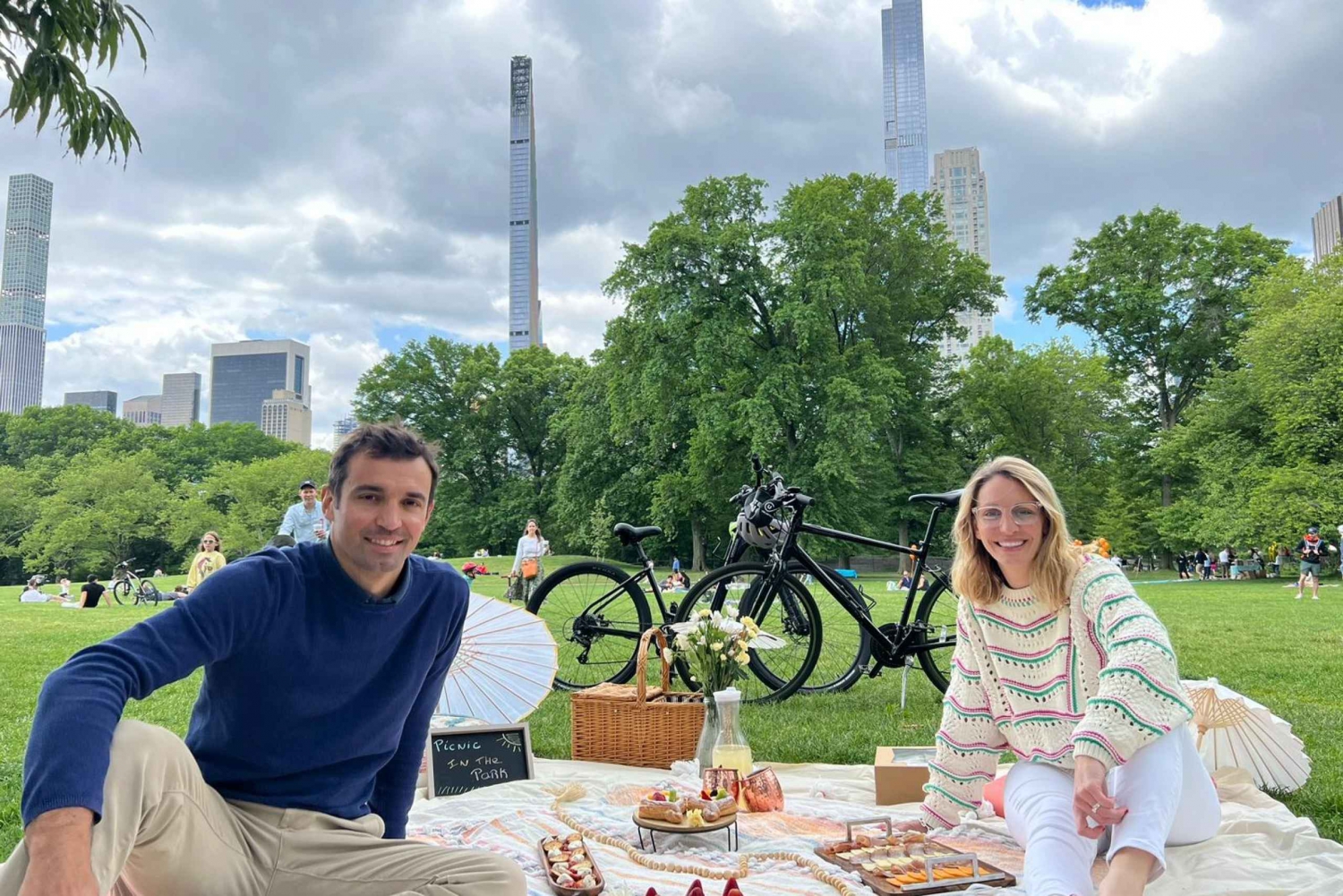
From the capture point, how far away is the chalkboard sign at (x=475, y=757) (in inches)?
143

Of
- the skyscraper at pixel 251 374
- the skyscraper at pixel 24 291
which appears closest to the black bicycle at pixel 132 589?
the skyscraper at pixel 24 291

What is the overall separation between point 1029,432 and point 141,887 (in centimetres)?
3019

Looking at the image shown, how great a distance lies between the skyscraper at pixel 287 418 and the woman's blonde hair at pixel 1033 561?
17325 centimetres

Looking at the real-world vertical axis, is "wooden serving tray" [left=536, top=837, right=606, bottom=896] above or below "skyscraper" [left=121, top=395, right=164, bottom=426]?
below

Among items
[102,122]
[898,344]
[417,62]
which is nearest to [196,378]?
[417,62]

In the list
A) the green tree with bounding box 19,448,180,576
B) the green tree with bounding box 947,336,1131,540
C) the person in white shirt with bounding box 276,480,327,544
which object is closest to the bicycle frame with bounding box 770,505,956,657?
the person in white shirt with bounding box 276,480,327,544

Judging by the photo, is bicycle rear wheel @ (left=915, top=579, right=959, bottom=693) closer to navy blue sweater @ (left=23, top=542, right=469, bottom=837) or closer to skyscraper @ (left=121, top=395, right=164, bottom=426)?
navy blue sweater @ (left=23, top=542, right=469, bottom=837)

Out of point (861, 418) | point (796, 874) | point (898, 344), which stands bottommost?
point (796, 874)

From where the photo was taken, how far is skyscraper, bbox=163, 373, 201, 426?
18862 cm

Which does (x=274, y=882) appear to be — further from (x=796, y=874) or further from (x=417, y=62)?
(x=417, y=62)

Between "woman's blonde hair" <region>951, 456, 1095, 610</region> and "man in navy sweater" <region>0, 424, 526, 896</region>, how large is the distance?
62.4 inches

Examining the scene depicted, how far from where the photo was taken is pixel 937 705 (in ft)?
17.4

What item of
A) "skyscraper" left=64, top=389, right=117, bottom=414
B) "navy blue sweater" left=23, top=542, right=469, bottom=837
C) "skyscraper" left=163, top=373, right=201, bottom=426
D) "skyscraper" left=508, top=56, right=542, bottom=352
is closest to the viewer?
"navy blue sweater" left=23, top=542, right=469, bottom=837

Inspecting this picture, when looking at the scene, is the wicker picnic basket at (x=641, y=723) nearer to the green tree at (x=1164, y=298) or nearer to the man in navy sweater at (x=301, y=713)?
the man in navy sweater at (x=301, y=713)
